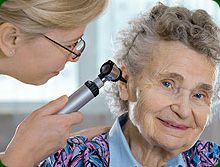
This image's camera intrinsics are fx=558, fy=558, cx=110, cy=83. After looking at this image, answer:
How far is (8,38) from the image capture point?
1452 mm

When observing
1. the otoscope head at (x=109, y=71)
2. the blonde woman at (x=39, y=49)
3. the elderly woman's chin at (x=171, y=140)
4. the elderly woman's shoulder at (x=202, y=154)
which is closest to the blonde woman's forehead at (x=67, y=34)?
the blonde woman at (x=39, y=49)

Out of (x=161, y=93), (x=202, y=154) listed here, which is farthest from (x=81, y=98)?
(x=202, y=154)

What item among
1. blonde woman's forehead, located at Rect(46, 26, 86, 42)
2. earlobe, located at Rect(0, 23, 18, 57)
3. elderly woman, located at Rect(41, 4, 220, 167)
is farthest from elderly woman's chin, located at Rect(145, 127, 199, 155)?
earlobe, located at Rect(0, 23, 18, 57)

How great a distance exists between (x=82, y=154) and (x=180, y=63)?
0.39 m

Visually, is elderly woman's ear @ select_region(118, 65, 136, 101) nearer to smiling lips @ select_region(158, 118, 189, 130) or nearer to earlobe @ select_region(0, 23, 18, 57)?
smiling lips @ select_region(158, 118, 189, 130)

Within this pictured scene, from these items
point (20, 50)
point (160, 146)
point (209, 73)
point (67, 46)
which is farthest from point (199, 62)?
point (20, 50)

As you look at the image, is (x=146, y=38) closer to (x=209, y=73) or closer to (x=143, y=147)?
(x=209, y=73)

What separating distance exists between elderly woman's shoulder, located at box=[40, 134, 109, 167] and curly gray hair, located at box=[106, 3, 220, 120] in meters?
0.24

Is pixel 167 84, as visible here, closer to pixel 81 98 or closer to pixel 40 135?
pixel 81 98

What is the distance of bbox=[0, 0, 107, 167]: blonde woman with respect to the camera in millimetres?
1406

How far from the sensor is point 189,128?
162 cm

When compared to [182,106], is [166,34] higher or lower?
higher

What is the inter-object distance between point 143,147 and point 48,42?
1.52ft

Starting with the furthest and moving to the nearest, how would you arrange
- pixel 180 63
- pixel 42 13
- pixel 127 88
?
pixel 127 88 → pixel 180 63 → pixel 42 13
